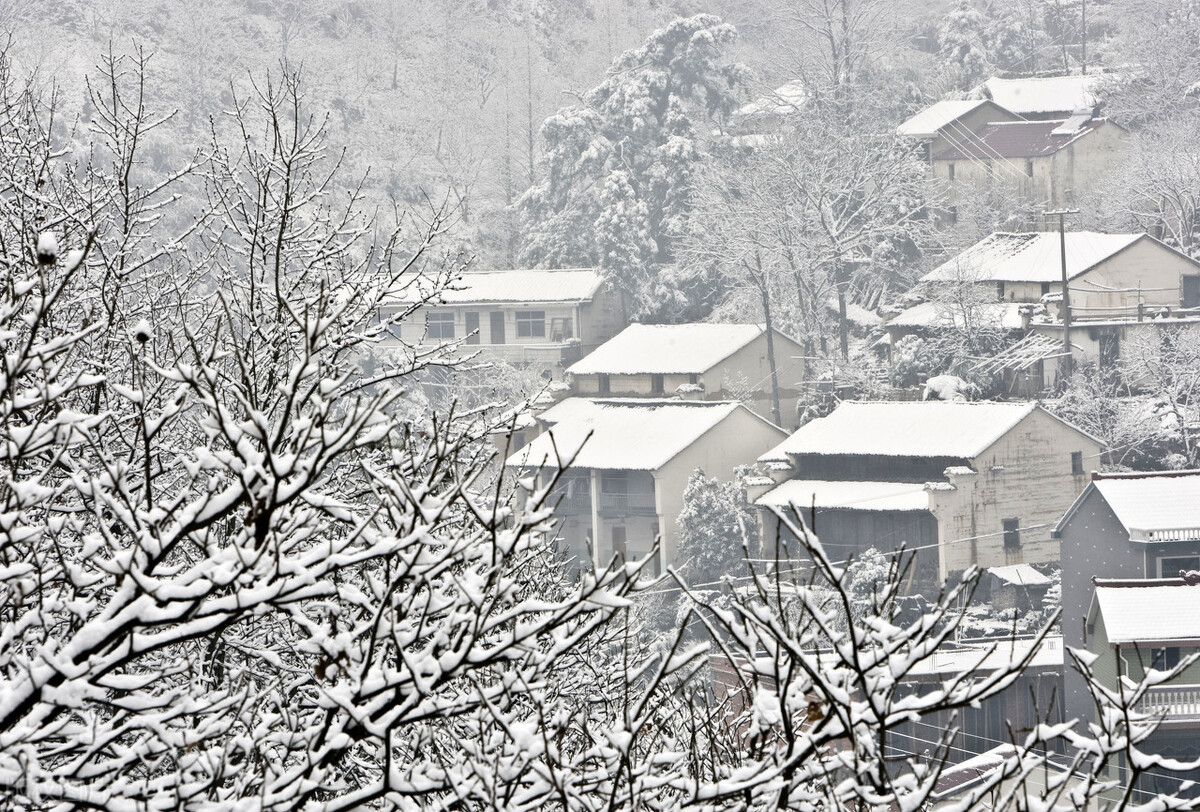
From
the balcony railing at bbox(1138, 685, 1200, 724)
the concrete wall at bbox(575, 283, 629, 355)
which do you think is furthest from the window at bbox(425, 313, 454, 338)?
the balcony railing at bbox(1138, 685, 1200, 724)

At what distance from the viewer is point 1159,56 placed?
45.8m

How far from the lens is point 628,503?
107 feet

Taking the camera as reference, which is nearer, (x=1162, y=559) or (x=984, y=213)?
(x=1162, y=559)

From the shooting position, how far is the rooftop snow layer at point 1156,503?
22.5 metres

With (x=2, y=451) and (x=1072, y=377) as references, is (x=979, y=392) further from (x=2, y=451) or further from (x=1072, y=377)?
(x=2, y=451)

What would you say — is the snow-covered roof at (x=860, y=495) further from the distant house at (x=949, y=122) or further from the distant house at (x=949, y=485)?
the distant house at (x=949, y=122)

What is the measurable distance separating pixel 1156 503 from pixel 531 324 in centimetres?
2371

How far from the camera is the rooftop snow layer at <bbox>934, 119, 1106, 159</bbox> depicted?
146 feet

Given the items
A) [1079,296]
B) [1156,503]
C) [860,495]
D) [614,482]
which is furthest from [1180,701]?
[1079,296]

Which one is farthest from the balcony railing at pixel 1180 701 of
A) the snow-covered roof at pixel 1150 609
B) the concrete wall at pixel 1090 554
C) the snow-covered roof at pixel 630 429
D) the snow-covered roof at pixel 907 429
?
the snow-covered roof at pixel 630 429

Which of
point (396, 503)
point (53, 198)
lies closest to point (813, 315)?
point (53, 198)

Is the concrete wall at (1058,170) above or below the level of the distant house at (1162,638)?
above

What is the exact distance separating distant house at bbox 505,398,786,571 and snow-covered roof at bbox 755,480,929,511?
2.85 m

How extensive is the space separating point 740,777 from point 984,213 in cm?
4241
